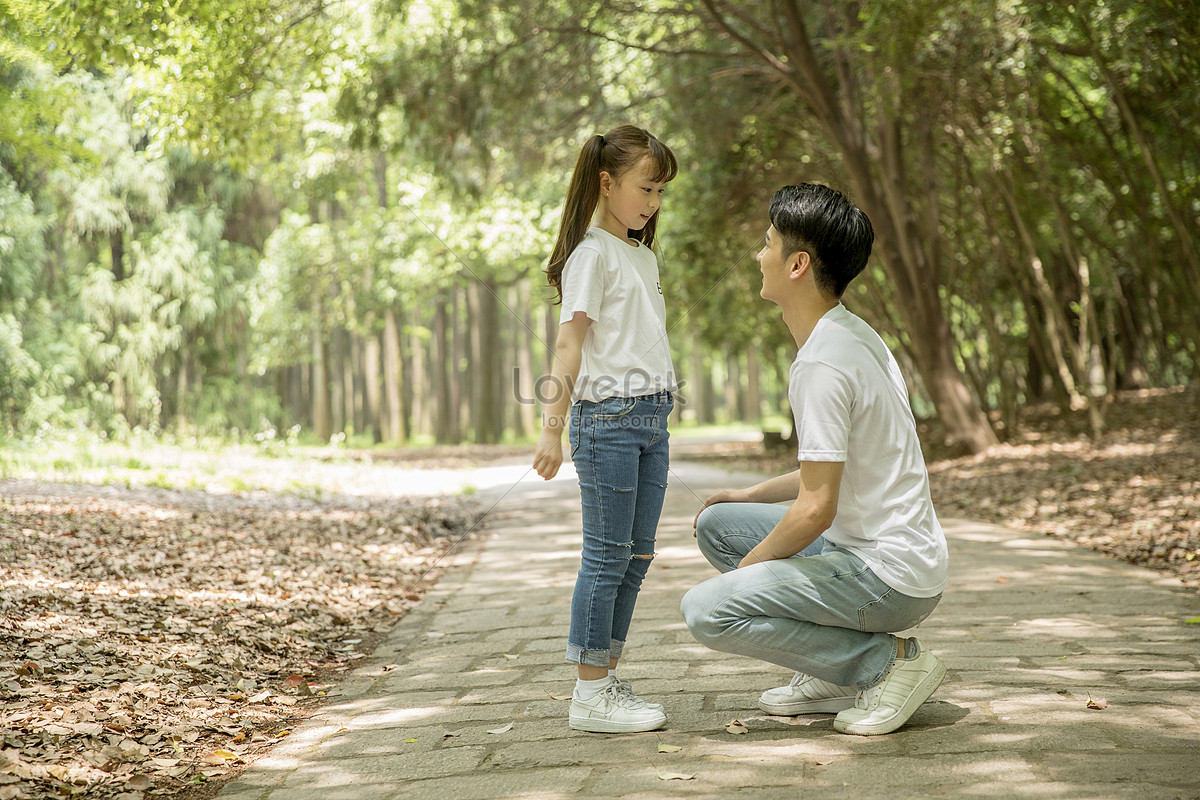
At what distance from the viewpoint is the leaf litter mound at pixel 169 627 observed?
2.93 m

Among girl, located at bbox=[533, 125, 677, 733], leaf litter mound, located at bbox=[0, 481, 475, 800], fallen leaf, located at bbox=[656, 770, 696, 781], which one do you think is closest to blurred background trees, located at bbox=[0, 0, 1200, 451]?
leaf litter mound, located at bbox=[0, 481, 475, 800]

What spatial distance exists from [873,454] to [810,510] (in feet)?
0.86

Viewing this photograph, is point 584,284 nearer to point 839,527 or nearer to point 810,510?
point 810,510

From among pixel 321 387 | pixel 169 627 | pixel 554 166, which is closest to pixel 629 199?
pixel 169 627

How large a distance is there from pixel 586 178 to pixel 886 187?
29.1ft

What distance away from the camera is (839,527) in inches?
113

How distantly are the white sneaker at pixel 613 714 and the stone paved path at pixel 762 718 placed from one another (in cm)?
4

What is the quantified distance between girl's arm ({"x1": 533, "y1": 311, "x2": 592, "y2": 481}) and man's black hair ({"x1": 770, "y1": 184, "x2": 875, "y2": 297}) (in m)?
0.67

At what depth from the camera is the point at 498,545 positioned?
7.58 meters

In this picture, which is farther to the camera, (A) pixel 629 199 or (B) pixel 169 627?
(B) pixel 169 627

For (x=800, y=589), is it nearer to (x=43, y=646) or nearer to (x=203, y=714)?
(x=203, y=714)

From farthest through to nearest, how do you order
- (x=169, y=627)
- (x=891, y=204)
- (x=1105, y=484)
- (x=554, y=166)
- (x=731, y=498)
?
(x=554, y=166)
(x=891, y=204)
(x=1105, y=484)
(x=169, y=627)
(x=731, y=498)

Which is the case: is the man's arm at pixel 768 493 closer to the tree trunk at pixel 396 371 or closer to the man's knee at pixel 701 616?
the man's knee at pixel 701 616

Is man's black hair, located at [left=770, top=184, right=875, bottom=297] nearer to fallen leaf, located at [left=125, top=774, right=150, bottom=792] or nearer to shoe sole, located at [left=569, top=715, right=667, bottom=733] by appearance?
shoe sole, located at [left=569, top=715, right=667, bottom=733]
